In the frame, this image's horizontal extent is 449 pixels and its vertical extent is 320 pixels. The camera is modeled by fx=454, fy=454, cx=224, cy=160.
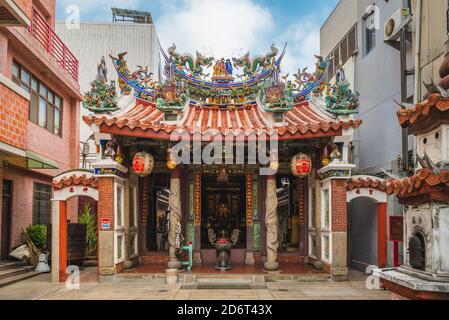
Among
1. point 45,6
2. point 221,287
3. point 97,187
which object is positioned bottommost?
point 221,287

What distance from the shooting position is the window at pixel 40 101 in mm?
14750

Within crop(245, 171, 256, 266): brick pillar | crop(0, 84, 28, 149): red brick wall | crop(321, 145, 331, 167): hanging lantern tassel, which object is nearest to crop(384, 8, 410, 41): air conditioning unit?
crop(321, 145, 331, 167): hanging lantern tassel

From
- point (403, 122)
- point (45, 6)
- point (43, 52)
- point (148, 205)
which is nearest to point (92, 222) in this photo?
point (148, 205)

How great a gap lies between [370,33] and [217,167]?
6478mm

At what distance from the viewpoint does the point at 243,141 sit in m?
11.1

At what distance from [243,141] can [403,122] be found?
5316mm

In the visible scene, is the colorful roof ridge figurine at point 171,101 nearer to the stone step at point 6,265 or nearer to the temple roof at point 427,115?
the stone step at point 6,265

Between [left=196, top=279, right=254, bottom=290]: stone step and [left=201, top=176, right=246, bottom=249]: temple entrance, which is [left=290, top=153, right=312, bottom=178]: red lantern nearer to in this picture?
[left=201, top=176, right=246, bottom=249]: temple entrance

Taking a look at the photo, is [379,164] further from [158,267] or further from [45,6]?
[45,6]

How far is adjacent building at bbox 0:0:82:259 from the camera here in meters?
10.8

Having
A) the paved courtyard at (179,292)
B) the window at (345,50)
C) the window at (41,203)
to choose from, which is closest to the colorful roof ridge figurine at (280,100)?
the paved courtyard at (179,292)

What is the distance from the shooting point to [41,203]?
16.8 metres

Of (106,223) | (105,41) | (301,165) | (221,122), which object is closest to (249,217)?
(301,165)

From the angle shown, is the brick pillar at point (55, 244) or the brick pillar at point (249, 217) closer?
the brick pillar at point (55, 244)
